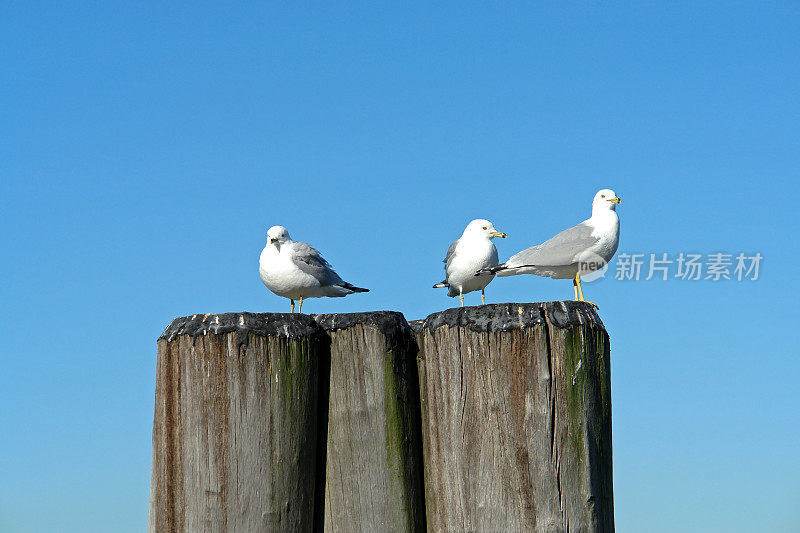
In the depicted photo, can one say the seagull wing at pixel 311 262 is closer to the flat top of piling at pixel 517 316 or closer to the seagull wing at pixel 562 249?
the seagull wing at pixel 562 249

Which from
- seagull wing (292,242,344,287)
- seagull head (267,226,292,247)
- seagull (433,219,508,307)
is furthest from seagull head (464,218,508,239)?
seagull head (267,226,292,247)

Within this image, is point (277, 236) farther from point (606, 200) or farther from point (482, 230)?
point (606, 200)

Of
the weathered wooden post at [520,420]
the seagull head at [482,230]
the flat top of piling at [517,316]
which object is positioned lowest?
the weathered wooden post at [520,420]

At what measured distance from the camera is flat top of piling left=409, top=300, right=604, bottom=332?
13.4 feet

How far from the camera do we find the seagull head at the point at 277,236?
10.0 metres

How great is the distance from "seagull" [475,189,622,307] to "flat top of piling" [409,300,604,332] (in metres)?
4.33

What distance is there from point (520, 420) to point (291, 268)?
6177mm

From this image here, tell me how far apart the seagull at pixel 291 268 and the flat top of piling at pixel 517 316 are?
5.82 metres

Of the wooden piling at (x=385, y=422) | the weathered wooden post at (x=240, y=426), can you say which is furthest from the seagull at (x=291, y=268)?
the weathered wooden post at (x=240, y=426)

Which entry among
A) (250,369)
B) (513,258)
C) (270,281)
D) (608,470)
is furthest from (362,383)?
(270,281)

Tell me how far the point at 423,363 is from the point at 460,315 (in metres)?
0.41

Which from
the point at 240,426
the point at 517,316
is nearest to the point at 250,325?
the point at 240,426

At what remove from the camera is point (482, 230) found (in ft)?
33.0

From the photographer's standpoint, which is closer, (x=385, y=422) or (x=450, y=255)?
(x=385, y=422)
